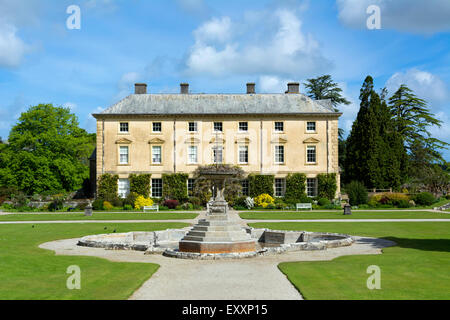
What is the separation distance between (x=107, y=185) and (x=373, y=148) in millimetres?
24407

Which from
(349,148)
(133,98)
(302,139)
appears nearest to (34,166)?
(133,98)

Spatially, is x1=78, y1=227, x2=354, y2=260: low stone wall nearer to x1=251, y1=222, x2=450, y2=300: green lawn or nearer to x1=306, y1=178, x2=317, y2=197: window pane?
x1=251, y1=222, x2=450, y2=300: green lawn

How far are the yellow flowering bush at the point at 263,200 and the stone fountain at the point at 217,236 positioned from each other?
941 inches

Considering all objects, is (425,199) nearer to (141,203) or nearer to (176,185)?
(176,185)

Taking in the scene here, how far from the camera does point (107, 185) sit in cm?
4075

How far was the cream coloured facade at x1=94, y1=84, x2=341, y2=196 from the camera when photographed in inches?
1630

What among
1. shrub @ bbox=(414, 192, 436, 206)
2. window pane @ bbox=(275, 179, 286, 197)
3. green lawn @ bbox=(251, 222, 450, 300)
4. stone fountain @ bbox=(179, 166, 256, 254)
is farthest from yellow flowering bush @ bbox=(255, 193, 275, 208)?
stone fountain @ bbox=(179, 166, 256, 254)

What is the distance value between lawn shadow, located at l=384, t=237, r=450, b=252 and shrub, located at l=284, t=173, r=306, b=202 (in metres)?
23.1

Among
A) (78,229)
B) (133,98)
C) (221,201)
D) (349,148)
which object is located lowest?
(78,229)

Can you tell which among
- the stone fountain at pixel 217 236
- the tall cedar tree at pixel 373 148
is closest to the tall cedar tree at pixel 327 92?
the tall cedar tree at pixel 373 148

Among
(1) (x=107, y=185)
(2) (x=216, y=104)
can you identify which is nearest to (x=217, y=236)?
(1) (x=107, y=185)
